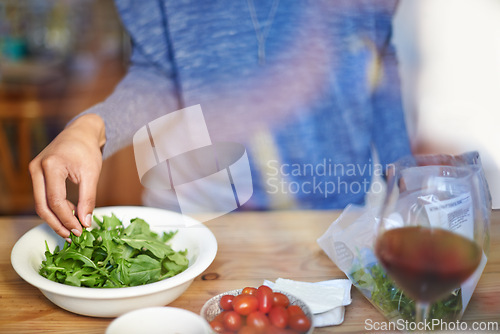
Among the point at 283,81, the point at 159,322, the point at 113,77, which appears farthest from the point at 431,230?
the point at 113,77

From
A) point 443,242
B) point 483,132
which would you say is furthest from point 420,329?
point 483,132

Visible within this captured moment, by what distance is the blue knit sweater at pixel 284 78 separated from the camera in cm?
116

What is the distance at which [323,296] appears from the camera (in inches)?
26.3

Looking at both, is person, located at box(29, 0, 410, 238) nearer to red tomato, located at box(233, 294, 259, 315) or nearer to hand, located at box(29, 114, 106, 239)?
hand, located at box(29, 114, 106, 239)

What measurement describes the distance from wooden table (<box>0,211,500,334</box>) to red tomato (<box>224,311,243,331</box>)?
0.12m

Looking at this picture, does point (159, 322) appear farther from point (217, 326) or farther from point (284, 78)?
point (284, 78)

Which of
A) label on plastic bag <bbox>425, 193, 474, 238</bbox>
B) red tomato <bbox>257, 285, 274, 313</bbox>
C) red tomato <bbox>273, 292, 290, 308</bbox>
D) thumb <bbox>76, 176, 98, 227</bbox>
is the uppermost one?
label on plastic bag <bbox>425, 193, 474, 238</bbox>

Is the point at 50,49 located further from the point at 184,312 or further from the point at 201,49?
the point at 184,312

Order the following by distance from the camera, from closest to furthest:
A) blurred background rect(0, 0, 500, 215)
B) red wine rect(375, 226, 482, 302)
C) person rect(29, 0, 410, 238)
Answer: red wine rect(375, 226, 482, 302) → person rect(29, 0, 410, 238) → blurred background rect(0, 0, 500, 215)

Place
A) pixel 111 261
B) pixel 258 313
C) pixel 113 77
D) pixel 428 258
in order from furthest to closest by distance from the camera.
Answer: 1. pixel 113 77
2. pixel 111 261
3. pixel 258 313
4. pixel 428 258

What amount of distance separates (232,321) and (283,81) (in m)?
0.73

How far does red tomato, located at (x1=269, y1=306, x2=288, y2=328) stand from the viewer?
559mm

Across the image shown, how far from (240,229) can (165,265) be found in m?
0.25

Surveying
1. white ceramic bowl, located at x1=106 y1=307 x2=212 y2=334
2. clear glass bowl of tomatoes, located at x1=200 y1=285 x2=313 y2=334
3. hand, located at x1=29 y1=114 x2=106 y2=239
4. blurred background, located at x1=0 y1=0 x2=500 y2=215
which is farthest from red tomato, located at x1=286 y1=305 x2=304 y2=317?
blurred background, located at x1=0 y1=0 x2=500 y2=215
